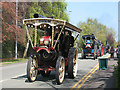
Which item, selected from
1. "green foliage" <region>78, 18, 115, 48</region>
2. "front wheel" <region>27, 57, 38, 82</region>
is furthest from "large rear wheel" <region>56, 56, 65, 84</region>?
"green foliage" <region>78, 18, 115, 48</region>

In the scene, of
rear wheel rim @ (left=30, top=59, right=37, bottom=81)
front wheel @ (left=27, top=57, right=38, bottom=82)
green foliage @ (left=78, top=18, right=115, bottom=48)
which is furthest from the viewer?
green foliage @ (left=78, top=18, right=115, bottom=48)

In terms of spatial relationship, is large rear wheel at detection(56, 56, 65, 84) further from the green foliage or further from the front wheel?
the green foliage

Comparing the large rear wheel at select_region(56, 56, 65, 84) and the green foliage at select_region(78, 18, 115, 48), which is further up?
the green foliage at select_region(78, 18, 115, 48)

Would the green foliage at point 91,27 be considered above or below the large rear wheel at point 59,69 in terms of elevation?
above

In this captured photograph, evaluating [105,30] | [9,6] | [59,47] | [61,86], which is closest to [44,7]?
[9,6]

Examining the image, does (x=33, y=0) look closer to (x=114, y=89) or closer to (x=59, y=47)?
(x=59, y=47)

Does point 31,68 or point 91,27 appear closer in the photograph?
point 31,68

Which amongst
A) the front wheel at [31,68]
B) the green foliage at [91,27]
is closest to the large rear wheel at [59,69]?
the front wheel at [31,68]

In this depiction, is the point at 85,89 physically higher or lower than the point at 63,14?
lower

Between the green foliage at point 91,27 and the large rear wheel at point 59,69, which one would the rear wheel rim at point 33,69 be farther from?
the green foliage at point 91,27

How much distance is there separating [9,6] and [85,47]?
11611 mm

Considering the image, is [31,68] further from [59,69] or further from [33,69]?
[59,69]

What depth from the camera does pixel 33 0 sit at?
33.2 m

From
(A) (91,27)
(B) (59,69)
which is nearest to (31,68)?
(B) (59,69)
